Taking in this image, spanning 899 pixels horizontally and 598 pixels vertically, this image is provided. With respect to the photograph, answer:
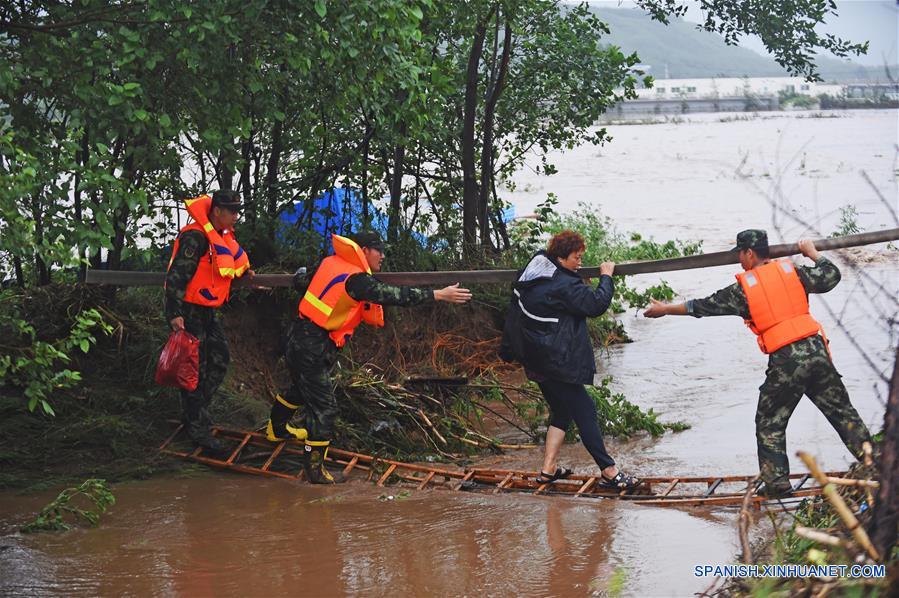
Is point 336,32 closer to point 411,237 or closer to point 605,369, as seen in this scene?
point 411,237

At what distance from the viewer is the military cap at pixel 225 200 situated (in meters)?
8.18

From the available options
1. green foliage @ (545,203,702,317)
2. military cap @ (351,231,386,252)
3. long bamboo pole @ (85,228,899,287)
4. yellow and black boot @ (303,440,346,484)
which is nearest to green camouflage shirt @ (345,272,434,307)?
military cap @ (351,231,386,252)

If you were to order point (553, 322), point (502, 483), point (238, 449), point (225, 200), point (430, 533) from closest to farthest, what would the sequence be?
1. point (430, 533)
2. point (553, 322)
3. point (502, 483)
4. point (225, 200)
5. point (238, 449)

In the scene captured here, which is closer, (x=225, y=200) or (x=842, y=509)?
(x=842, y=509)

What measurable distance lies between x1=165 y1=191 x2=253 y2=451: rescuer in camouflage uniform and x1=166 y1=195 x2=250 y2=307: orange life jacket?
4cm

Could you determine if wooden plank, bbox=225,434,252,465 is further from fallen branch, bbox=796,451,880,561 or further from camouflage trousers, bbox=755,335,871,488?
fallen branch, bbox=796,451,880,561

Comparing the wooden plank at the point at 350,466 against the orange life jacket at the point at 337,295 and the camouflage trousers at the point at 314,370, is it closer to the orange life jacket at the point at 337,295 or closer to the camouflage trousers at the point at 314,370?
the camouflage trousers at the point at 314,370

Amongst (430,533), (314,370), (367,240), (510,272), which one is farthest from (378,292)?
(430,533)

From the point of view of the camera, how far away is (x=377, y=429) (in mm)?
8961

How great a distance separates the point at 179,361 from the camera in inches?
317

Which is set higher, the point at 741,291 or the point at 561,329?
the point at 741,291

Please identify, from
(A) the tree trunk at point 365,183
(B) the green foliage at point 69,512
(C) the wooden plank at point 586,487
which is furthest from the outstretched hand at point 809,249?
(A) the tree trunk at point 365,183

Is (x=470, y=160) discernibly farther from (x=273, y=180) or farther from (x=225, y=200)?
(x=225, y=200)

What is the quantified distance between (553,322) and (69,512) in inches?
134
